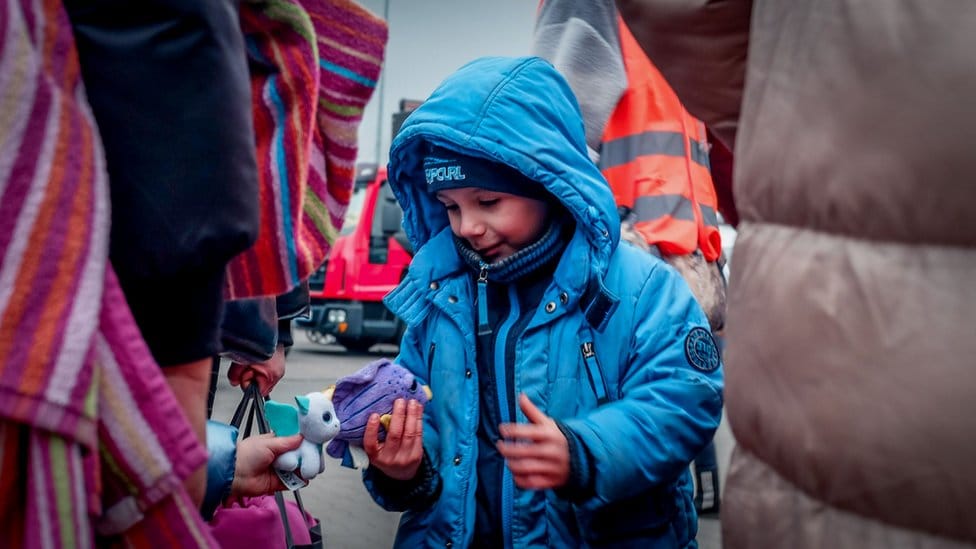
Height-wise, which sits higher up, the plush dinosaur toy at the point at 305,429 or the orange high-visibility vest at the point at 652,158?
the orange high-visibility vest at the point at 652,158

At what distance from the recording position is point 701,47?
1156mm

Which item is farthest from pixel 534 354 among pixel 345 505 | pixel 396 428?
pixel 345 505

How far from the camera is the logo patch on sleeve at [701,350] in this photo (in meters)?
1.88

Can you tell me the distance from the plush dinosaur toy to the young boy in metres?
0.10

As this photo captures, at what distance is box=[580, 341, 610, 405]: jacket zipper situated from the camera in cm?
189

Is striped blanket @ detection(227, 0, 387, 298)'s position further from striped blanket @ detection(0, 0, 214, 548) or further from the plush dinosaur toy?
the plush dinosaur toy

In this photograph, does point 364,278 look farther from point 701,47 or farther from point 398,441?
point 701,47

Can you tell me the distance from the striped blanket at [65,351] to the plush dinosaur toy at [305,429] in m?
0.97

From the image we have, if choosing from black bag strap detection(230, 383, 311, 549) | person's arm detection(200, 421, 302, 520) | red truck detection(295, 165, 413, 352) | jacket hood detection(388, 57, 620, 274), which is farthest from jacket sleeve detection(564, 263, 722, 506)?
red truck detection(295, 165, 413, 352)

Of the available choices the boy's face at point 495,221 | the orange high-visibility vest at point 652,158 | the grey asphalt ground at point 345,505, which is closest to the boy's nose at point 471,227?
the boy's face at point 495,221

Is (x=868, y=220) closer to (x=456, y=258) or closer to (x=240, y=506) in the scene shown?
(x=456, y=258)

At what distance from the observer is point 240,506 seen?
6.98 feet

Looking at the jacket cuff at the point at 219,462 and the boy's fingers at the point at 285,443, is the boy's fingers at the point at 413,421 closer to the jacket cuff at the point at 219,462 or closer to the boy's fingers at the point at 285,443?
the boy's fingers at the point at 285,443

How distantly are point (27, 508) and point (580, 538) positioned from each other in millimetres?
1287
